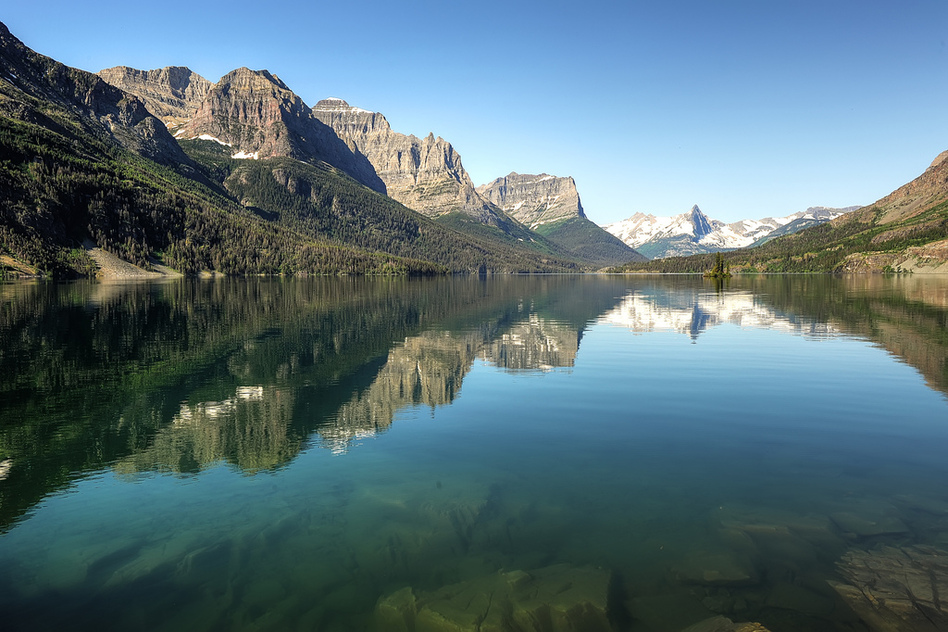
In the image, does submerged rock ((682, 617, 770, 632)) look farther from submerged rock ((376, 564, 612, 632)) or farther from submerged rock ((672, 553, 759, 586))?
submerged rock ((376, 564, 612, 632))

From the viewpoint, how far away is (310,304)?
10206 centimetres

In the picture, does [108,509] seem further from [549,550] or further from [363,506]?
[549,550]

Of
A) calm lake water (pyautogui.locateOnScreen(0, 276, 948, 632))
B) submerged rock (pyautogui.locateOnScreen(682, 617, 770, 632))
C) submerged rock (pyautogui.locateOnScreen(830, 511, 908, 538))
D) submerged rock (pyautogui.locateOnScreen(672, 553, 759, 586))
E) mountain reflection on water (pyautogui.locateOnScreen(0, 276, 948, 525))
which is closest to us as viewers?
submerged rock (pyautogui.locateOnScreen(682, 617, 770, 632))

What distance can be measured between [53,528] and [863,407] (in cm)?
3643

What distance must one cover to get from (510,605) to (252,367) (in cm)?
3427

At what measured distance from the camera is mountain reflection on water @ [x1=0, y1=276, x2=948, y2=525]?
2287 centimetres

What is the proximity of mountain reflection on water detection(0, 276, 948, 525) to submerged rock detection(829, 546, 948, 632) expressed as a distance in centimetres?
1860

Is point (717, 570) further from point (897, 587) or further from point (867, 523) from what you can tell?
point (867, 523)

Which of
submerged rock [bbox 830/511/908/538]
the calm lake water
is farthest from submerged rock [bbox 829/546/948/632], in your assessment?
submerged rock [bbox 830/511/908/538]

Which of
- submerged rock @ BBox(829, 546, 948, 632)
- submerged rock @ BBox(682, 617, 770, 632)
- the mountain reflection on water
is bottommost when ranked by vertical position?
submerged rock @ BBox(682, 617, 770, 632)

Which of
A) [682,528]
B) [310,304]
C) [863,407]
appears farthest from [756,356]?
[310,304]

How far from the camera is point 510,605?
11.6 m

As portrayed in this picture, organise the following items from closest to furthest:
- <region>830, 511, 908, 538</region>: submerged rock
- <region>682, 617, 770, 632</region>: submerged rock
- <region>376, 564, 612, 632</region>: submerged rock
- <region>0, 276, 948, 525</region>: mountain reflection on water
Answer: <region>682, 617, 770, 632</region>: submerged rock
<region>376, 564, 612, 632</region>: submerged rock
<region>830, 511, 908, 538</region>: submerged rock
<region>0, 276, 948, 525</region>: mountain reflection on water

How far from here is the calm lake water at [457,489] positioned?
1185cm
